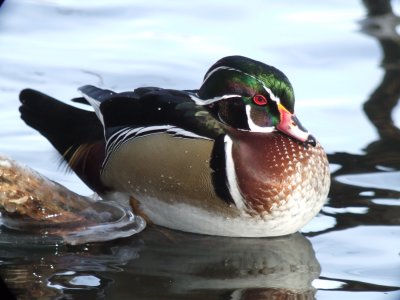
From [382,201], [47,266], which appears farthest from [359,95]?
[47,266]

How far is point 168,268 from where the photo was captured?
498cm

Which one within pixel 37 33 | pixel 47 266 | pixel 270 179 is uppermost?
pixel 37 33

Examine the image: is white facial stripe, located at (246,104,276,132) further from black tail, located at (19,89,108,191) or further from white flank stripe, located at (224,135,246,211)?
black tail, located at (19,89,108,191)

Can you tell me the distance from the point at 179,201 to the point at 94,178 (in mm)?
547

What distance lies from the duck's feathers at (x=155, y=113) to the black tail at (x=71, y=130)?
0.42ft

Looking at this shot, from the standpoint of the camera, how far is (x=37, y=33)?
27.0 ft

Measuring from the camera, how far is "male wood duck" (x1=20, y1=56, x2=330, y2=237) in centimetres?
522

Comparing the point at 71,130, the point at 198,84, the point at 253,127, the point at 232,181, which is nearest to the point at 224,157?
the point at 232,181

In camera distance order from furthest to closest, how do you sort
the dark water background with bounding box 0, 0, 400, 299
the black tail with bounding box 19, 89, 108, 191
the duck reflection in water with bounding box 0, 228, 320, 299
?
the black tail with bounding box 19, 89, 108, 191 → the dark water background with bounding box 0, 0, 400, 299 → the duck reflection in water with bounding box 0, 228, 320, 299

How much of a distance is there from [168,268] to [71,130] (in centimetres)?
113

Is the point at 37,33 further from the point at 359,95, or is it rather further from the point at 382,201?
the point at 382,201

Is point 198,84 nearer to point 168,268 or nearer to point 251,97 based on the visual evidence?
point 251,97

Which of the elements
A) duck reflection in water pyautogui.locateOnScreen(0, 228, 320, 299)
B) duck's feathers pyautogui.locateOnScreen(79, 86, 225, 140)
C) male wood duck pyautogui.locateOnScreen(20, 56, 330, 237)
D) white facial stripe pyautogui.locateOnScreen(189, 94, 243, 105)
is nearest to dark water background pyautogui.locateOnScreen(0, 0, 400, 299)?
duck reflection in water pyautogui.locateOnScreen(0, 228, 320, 299)

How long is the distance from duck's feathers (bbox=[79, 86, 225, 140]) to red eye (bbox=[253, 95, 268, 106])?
19 centimetres
